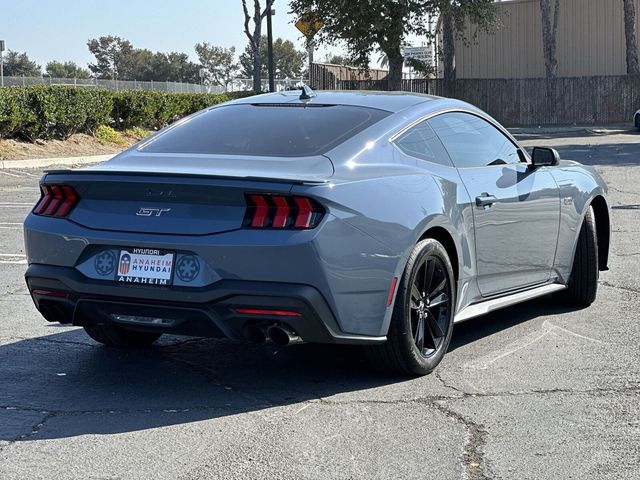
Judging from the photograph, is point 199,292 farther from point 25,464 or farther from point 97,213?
point 25,464

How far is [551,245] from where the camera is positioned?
7.60 metres

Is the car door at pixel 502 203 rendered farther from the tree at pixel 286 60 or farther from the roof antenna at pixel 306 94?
the tree at pixel 286 60

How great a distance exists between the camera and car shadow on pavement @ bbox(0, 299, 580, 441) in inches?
209

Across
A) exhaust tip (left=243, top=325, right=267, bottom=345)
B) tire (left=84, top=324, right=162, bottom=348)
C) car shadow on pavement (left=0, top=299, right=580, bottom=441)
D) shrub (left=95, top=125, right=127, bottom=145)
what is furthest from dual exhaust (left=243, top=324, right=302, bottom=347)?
shrub (left=95, top=125, right=127, bottom=145)

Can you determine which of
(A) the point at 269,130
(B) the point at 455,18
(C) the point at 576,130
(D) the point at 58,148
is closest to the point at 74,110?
(D) the point at 58,148

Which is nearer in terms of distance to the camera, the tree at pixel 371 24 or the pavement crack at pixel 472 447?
the pavement crack at pixel 472 447

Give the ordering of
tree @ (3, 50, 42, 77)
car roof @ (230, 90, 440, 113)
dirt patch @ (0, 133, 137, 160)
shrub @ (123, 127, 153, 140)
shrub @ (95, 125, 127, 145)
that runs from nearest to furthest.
Result: car roof @ (230, 90, 440, 113) → dirt patch @ (0, 133, 137, 160) → shrub @ (95, 125, 127, 145) → shrub @ (123, 127, 153, 140) → tree @ (3, 50, 42, 77)

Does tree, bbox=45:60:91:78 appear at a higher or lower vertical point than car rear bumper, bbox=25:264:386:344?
higher

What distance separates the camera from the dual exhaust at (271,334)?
542 cm

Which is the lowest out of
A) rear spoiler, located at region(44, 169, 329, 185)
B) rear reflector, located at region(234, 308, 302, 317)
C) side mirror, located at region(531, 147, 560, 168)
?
rear reflector, located at region(234, 308, 302, 317)

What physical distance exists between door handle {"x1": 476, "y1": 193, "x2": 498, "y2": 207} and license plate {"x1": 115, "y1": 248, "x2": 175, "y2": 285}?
205cm

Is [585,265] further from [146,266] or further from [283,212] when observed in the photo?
[146,266]

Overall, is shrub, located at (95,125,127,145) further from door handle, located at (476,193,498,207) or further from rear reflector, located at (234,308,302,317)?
rear reflector, located at (234,308,302,317)

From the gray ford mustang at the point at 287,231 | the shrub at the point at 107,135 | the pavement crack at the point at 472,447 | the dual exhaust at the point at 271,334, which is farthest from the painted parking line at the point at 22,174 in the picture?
the pavement crack at the point at 472,447
